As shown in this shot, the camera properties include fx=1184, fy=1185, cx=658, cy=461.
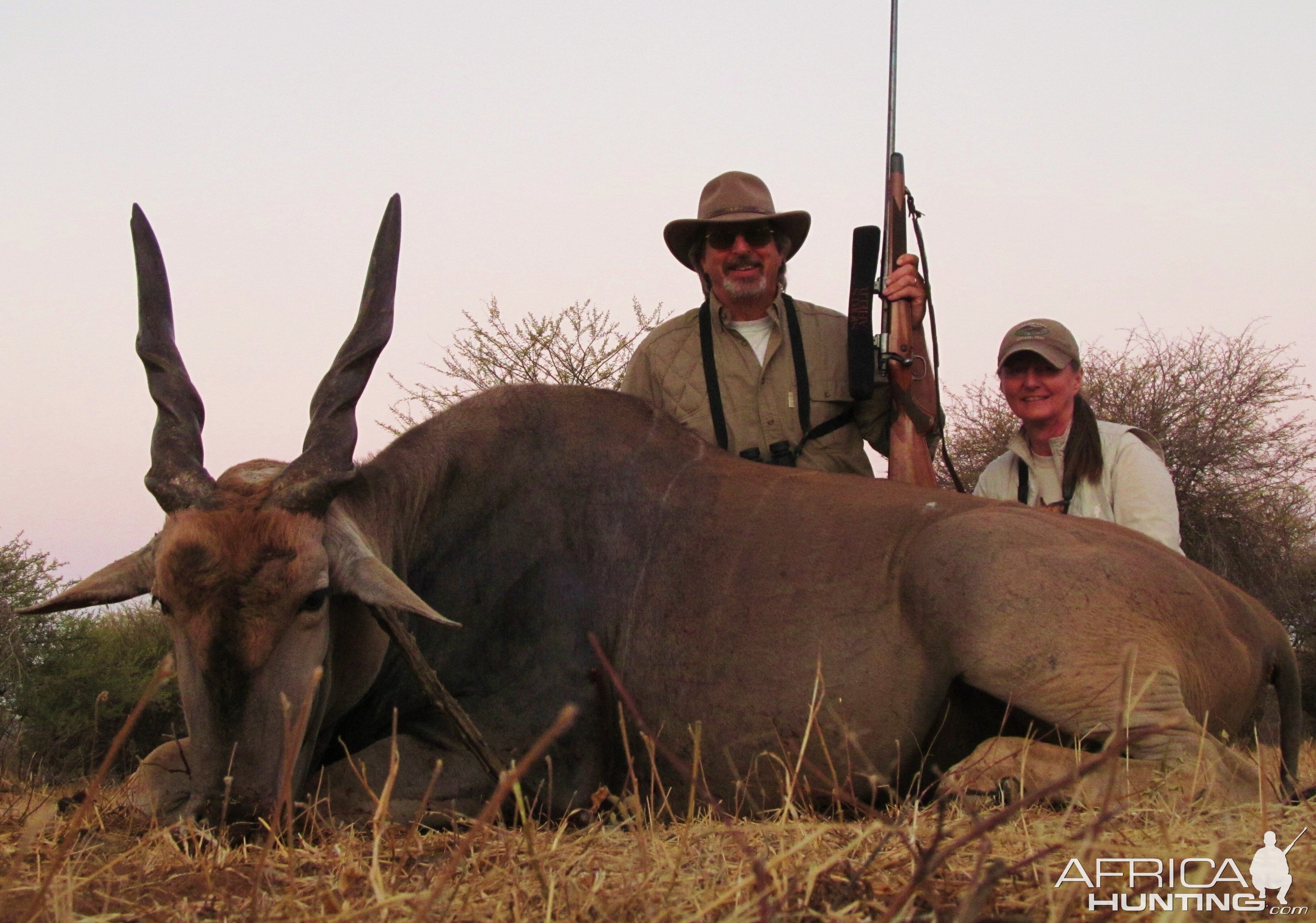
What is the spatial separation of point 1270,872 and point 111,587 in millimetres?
3138

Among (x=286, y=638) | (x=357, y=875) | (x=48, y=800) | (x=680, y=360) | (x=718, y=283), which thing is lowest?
(x=48, y=800)

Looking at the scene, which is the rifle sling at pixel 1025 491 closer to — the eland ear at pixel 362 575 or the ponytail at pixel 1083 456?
the ponytail at pixel 1083 456

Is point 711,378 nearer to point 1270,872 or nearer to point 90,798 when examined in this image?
point 1270,872

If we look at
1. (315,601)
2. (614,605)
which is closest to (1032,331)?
(614,605)

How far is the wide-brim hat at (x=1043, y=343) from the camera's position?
216 inches

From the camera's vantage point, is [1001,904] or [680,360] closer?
[1001,904]

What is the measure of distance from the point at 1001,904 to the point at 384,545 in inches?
99.3

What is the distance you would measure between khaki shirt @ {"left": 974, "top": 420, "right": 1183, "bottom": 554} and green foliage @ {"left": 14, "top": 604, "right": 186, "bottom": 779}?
25.9ft

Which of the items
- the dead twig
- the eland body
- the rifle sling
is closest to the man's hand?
the rifle sling

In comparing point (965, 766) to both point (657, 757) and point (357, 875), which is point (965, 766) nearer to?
point (657, 757)

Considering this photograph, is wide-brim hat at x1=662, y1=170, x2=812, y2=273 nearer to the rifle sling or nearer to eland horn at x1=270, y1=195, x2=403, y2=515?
the rifle sling

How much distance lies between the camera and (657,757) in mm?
3965

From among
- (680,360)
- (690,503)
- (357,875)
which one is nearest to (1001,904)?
(357,875)

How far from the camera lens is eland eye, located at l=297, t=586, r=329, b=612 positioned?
340 centimetres
